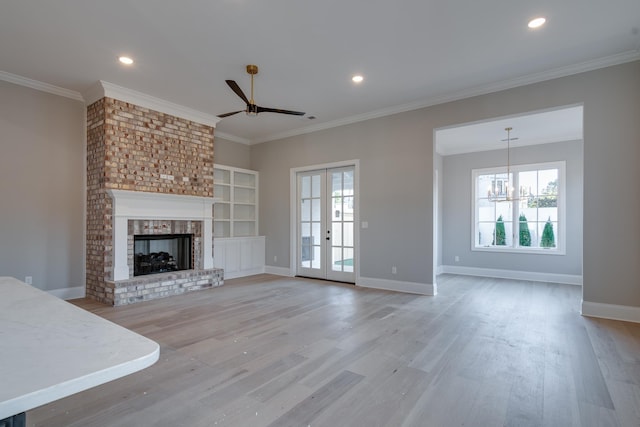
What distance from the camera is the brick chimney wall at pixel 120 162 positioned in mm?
4484

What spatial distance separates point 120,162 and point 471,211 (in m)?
6.74

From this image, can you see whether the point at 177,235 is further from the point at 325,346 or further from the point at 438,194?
the point at 438,194

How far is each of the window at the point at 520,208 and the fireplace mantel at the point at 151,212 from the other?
17.9 ft

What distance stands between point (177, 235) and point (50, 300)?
14.4ft

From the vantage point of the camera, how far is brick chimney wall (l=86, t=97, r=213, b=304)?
4484mm

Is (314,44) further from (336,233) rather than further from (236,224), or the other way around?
(236,224)

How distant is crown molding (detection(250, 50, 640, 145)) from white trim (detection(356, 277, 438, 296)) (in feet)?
9.02

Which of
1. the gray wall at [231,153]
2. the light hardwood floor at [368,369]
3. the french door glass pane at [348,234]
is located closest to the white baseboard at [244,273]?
the light hardwood floor at [368,369]

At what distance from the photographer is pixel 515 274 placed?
6672 millimetres

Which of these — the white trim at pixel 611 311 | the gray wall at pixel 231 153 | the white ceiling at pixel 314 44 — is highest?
the white ceiling at pixel 314 44

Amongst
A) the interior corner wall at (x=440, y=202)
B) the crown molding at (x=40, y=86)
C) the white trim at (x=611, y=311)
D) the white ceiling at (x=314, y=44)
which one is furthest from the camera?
the interior corner wall at (x=440, y=202)

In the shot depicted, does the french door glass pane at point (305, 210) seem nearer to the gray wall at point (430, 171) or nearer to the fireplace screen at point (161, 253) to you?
the gray wall at point (430, 171)

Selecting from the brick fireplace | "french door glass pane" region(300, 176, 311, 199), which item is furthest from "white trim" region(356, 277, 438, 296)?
the brick fireplace

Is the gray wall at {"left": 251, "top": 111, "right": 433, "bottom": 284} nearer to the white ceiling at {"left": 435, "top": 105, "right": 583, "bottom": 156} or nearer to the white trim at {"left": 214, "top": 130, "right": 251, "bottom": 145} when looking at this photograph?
the white ceiling at {"left": 435, "top": 105, "right": 583, "bottom": 156}
